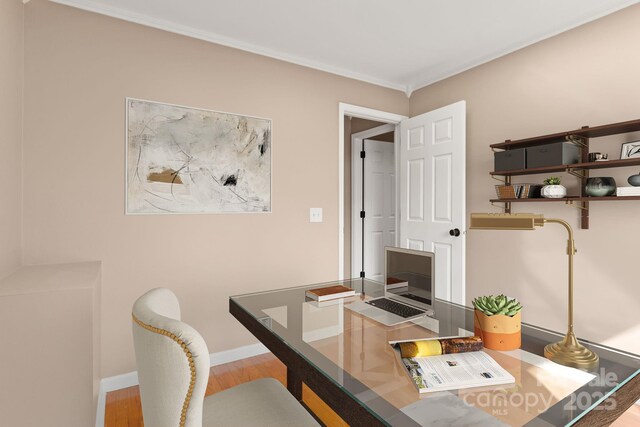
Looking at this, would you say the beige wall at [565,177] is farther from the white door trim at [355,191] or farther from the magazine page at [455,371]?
the magazine page at [455,371]

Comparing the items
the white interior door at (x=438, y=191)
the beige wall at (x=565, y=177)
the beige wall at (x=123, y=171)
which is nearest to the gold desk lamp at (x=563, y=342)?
the beige wall at (x=565, y=177)

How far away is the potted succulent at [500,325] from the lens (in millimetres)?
1142

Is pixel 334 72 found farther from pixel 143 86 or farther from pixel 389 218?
pixel 389 218

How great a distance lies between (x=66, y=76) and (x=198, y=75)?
82cm

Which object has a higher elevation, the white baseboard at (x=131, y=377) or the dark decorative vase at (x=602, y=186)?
the dark decorative vase at (x=602, y=186)

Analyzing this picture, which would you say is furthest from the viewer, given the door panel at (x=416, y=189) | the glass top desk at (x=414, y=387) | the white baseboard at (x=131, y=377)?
the door panel at (x=416, y=189)

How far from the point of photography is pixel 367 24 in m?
2.49

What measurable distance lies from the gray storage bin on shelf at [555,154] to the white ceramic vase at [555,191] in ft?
0.52

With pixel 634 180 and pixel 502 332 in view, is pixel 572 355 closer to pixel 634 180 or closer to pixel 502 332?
pixel 502 332

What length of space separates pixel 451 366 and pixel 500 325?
26 centimetres

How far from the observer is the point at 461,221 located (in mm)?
3014

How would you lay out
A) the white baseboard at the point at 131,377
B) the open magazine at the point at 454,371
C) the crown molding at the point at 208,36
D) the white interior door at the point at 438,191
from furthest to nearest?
the white interior door at the point at 438,191, the crown molding at the point at 208,36, the white baseboard at the point at 131,377, the open magazine at the point at 454,371

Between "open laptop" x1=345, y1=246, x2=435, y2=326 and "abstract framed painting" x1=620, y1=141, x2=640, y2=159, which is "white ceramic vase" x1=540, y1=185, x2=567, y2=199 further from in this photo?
"open laptop" x1=345, y1=246, x2=435, y2=326

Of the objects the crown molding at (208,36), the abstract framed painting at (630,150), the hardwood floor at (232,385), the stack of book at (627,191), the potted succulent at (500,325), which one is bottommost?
the hardwood floor at (232,385)
